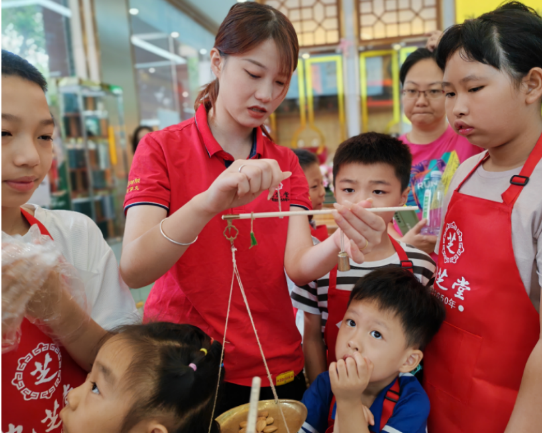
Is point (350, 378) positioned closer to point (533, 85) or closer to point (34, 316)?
point (34, 316)

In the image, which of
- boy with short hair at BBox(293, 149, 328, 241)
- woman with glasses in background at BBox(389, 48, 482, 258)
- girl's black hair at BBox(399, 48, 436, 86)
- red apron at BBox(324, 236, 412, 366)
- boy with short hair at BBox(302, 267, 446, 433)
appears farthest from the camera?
boy with short hair at BBox(293, 149, 328, 241)

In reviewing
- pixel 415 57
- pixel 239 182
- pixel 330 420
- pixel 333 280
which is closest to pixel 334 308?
pixel 333 280

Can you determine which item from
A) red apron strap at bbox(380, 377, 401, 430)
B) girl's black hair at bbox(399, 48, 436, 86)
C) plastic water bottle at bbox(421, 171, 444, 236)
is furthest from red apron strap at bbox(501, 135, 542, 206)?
girl's black hair at bbox(399, 48, 436, 86)

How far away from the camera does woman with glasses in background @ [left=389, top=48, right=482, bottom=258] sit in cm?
218

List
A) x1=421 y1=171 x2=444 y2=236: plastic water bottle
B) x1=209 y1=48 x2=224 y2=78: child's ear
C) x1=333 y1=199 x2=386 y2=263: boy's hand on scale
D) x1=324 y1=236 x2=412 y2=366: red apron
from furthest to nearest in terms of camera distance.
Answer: x1=421 y1=171 x2=444 y2=236: plastic water bottle, x1=324 y1=236 x2=412 y2=366: red apron, x1=209 y1=48 x2=224 y2=78: child's ear, x1=333 y1=199 x2=386 y2=263: boy's hand on scale

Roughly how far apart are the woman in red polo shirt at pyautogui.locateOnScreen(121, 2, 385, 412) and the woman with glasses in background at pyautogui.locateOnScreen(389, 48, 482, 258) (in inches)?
39.9

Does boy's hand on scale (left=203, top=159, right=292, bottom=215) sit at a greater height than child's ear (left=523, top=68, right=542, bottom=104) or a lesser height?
lesser

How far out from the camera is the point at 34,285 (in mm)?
842

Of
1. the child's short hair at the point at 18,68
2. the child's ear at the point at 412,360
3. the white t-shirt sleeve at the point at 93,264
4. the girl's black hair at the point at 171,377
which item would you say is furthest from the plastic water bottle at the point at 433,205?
the child's short hair at the point at 18,68

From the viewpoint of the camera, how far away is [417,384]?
4.03 feet

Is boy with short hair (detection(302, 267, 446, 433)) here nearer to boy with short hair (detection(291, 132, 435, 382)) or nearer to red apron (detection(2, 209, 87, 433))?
boy with short hair (detection(291, 132, 435, 382))

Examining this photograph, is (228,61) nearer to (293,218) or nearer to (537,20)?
(293,218)

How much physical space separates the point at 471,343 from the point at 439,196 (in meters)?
0.90

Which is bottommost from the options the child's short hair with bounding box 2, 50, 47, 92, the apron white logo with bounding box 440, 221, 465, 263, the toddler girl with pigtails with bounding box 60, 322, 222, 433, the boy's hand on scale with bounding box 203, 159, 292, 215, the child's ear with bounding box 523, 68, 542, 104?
the toddler girl with pigtails with bounding box 60, 322, 222, 433
